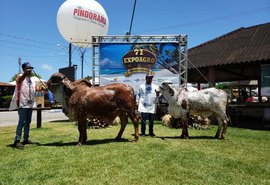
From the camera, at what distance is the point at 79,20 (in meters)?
15.8

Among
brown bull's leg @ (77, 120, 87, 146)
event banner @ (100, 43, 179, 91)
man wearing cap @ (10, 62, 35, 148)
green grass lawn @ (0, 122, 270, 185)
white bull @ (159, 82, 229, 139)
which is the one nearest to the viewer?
green grass lawn @ (0, 122, 270, 185)

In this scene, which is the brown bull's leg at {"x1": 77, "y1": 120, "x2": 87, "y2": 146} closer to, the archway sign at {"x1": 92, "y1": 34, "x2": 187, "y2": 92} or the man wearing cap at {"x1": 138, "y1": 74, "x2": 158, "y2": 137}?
the man wearing cap at {"x1": 138, "y1": 74, "x2": 158, "y2": 137}

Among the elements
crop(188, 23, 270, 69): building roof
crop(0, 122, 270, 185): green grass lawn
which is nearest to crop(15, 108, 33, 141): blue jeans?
crop(0, 122, 270, 185): green grass lawn

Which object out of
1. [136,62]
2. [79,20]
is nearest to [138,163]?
[136,62]

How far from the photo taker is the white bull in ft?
26.2

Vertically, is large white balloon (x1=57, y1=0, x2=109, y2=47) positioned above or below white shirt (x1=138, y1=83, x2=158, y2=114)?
above

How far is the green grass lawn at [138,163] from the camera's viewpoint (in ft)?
14.3

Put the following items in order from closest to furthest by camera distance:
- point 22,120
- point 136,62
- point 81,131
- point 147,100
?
point 22,120 < point 81,131 < point 147,100 < point 136,62

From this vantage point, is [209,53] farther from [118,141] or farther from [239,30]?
[118,141]

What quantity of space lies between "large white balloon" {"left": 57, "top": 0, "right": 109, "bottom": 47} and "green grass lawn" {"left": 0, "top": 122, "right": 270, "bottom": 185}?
9898 mm

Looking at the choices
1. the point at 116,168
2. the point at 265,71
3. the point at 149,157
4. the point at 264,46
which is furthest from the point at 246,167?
the point at 264,46

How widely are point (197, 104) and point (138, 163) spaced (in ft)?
11.4

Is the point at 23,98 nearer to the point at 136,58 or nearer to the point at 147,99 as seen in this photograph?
the point at 147,99

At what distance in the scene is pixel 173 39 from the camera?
13352 millimetres
